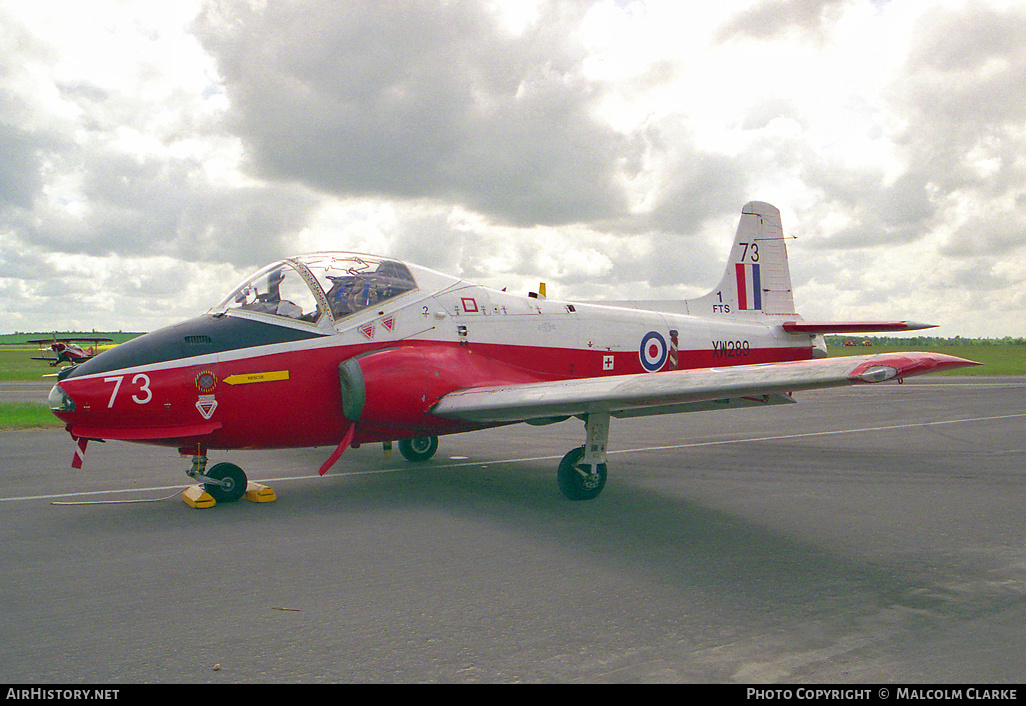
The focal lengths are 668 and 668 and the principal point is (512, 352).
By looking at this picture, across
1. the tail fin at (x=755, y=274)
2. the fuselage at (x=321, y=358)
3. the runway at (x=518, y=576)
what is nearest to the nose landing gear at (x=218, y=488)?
the runway at (x=518, y=576)

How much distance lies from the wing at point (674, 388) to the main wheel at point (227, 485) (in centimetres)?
238

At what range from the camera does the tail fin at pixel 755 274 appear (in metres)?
13.7

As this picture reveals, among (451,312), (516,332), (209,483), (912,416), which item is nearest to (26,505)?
(209,483)

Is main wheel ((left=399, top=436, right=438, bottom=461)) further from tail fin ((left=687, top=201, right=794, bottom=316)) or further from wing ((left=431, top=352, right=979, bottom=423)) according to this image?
tail fin ((left=687, top=201, right=794, bottom=316))

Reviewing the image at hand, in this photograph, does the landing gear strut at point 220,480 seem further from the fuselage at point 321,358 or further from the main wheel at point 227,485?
the fuselage at point 321,358

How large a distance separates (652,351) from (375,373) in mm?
4910

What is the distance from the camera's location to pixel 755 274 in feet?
45.5

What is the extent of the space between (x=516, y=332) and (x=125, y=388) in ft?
16.0

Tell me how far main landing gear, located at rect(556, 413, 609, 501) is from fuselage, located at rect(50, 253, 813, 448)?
1.50 meters

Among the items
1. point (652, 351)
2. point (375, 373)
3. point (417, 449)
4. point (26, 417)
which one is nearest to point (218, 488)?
point (375, 373)

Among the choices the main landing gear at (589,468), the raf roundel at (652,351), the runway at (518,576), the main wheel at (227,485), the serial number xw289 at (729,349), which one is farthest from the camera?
the serial number xw289 at (729,349)

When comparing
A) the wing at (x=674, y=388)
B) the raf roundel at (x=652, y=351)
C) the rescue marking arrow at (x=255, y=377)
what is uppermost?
the raf roundel at (x=652, y=351)

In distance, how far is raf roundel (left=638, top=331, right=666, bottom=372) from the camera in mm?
10680
